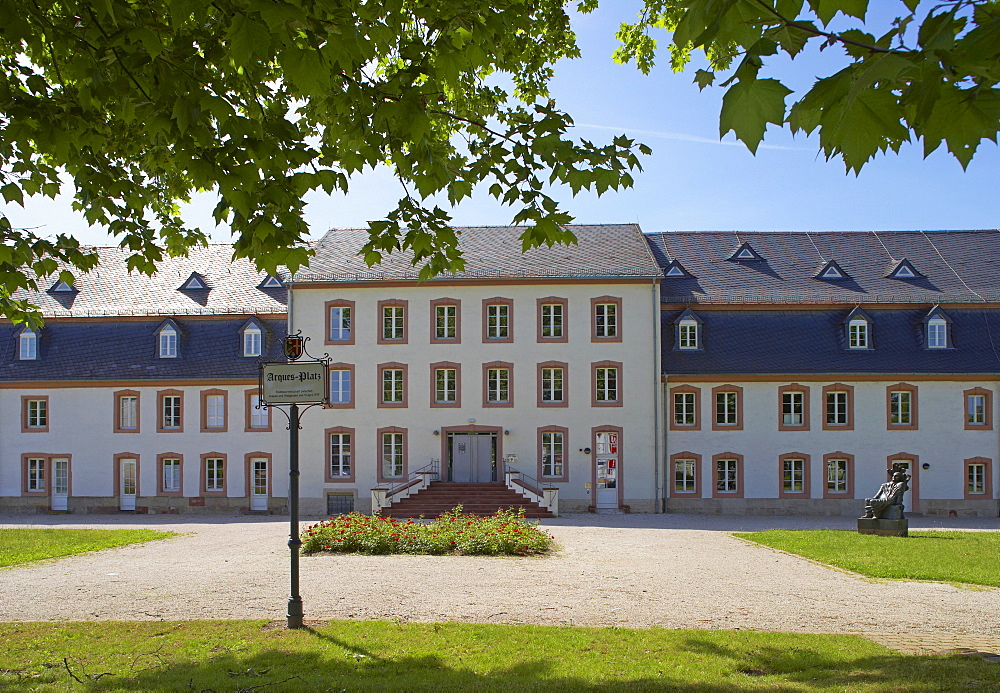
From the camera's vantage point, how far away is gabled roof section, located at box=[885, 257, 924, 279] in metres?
31.8

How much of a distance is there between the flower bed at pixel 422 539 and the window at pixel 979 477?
18.7m

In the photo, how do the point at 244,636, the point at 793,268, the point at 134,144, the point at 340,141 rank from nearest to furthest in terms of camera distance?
1. the point at 340,141
2. the point at 244,636
3. the point at 134,144
4. the point at 793,268

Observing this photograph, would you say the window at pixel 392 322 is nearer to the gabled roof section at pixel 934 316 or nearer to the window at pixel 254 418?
the window at pixel 254 418

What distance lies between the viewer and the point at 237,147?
6.03 metres

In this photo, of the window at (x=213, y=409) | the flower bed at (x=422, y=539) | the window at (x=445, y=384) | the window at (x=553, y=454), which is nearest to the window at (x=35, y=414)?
the window at (x=213, y=409)

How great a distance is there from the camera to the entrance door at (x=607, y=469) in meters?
28.5

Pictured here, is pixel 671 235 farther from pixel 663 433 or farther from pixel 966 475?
pixel 966 475

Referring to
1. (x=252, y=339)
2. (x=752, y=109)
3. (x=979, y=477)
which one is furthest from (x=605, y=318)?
(x=752, y=109)

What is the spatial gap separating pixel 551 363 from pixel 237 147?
76.7 ft

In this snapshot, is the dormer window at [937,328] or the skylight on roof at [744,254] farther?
the skylight on roof at [744,254]

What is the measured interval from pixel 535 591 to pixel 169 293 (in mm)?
25518

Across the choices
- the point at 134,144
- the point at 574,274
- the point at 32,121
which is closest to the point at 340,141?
the point at 32,121

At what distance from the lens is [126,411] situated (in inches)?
1178

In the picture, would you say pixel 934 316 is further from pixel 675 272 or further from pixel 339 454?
pixel 339 454
